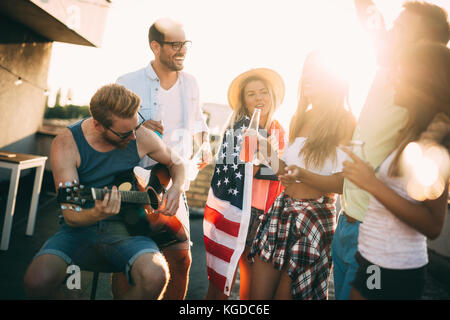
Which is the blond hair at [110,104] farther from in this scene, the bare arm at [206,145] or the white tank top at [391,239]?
the white tank top at [391,239]

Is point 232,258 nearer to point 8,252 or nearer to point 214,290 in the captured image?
point 214,290

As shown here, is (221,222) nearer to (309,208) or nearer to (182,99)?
(309,208)

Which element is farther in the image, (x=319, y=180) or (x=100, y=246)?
(x=100, y=246)

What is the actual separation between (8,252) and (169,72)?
320 cm

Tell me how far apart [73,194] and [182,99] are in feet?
4.86

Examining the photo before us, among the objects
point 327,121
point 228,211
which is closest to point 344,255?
point 327,121

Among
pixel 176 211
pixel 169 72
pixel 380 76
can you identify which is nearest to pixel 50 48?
pixel 169 72

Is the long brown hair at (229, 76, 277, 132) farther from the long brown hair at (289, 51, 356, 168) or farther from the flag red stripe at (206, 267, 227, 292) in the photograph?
the flag red stripe at (206, 267, 227, 292)

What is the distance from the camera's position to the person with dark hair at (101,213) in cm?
177

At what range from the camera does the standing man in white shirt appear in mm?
2635

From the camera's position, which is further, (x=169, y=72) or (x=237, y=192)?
(x=169, y=72)

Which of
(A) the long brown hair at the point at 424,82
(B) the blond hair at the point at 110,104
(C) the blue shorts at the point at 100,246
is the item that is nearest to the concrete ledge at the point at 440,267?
(A) the long brown hair at the point at 424,82

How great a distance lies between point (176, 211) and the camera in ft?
7.75

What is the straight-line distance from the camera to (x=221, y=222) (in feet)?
8.48
